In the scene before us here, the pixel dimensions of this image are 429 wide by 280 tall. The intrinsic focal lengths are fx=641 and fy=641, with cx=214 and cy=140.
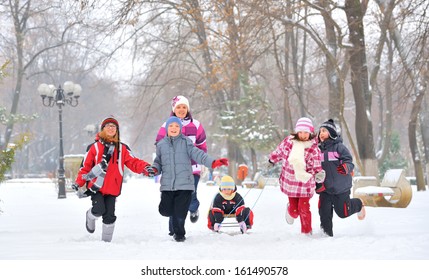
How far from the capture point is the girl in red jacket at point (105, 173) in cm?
765

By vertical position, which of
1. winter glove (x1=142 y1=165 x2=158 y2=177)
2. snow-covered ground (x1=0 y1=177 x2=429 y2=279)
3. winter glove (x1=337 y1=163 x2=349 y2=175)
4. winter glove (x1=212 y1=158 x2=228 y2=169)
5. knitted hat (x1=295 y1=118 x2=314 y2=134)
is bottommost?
snow-covered ground (x1=0 y1=177 x2=429 y2=279)

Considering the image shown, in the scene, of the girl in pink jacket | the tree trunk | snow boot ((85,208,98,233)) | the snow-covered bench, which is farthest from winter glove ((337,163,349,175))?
the tree trunk

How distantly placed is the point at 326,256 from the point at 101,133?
3.18 meters

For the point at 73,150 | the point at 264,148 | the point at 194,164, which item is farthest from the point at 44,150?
the point at 194,164

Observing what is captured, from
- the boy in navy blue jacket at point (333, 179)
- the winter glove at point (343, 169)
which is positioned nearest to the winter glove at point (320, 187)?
the boy in navy blue jacket at point (333, 179)

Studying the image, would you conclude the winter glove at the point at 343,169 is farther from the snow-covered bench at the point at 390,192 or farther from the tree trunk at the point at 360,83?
the tree trunk at the point at 360,83

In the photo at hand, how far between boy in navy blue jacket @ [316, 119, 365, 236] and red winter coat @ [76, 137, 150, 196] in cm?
239

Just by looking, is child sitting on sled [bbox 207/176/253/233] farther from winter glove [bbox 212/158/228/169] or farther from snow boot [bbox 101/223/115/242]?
snow boot [bbox 101/223/115/242]

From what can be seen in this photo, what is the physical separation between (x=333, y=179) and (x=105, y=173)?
2.93 m

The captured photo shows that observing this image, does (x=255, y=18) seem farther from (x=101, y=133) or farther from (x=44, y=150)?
(x=44, y=150)

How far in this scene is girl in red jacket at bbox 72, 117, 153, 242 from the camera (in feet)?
25.1

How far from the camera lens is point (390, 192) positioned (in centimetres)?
1348

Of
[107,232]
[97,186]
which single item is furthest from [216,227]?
[97,186]

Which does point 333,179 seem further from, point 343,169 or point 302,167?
point 302,167
